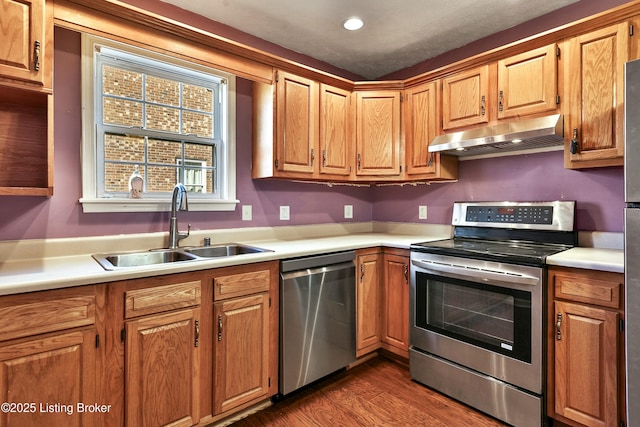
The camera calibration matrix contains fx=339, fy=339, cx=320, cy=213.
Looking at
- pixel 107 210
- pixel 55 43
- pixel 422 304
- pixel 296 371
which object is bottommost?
pixel 296 371

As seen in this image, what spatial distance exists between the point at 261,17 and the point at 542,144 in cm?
214

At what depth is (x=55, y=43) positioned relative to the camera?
1.87m

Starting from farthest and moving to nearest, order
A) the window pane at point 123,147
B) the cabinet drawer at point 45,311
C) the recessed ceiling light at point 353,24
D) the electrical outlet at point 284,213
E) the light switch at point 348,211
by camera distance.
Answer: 1. the light switch at point 348,211
2. the electrical outlet at point 284,213
3. the recessed ceiling light at point 353,24
4. the window pane at point 123,147
5. the cabinet drawer at point 45,311

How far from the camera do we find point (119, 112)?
7.00ft

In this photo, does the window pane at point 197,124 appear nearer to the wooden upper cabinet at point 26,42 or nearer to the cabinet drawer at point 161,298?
the wooden upper cabinet at point 26,42

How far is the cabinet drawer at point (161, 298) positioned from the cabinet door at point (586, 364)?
1.87m

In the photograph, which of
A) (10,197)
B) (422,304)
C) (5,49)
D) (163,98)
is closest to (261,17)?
(163,98)

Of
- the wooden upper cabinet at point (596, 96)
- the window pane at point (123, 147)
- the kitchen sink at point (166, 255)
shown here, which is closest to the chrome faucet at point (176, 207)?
the kitchen sink at point (166, 255)

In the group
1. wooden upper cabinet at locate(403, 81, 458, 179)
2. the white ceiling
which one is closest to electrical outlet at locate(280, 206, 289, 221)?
wooden upper cabinet at locate(403, 81, 458, 179)

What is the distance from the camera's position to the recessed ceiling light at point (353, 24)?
2.43 metres

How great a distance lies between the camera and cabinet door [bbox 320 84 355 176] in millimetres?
2733

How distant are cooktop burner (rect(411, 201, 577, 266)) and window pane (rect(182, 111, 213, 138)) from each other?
1.75 meters

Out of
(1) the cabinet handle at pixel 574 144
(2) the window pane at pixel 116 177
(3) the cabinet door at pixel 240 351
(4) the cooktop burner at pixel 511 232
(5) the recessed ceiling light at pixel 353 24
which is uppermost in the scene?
(5) the recessed ceiling light at pixel 353 24

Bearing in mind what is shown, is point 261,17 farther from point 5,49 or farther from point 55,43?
point 5,49
